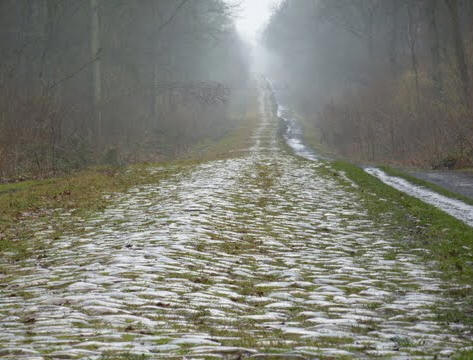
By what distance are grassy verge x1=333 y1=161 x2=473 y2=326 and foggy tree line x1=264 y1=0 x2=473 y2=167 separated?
991 cm

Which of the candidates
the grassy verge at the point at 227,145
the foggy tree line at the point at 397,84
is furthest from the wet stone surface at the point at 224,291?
the grassy verge at the point at 227,145

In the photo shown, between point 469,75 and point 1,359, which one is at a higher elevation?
point 469,75

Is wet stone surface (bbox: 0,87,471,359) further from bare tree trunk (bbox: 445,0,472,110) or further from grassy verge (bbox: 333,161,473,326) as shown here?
bare tree trunk (bbox: 445,0,472,110)

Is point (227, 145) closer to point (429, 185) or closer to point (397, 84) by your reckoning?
point (397, 84)

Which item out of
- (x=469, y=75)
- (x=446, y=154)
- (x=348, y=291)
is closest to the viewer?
(x=348, y=291)

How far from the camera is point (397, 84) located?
42.0 meters

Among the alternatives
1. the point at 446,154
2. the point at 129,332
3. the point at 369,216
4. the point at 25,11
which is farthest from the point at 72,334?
the point at 25,11

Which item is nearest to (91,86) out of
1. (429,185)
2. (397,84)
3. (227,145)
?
(227,145)

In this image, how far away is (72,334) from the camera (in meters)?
5.05

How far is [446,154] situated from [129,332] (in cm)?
2240

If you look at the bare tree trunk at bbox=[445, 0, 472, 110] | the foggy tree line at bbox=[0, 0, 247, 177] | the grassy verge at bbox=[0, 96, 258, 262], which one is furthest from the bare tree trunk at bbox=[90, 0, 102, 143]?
the bare tree trunk at bbox=[445, 0, 472, 110]

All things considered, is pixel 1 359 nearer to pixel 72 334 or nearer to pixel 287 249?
pixel 72 334

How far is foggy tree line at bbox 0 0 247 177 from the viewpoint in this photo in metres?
22.0

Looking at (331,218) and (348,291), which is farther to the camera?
(331,218)
